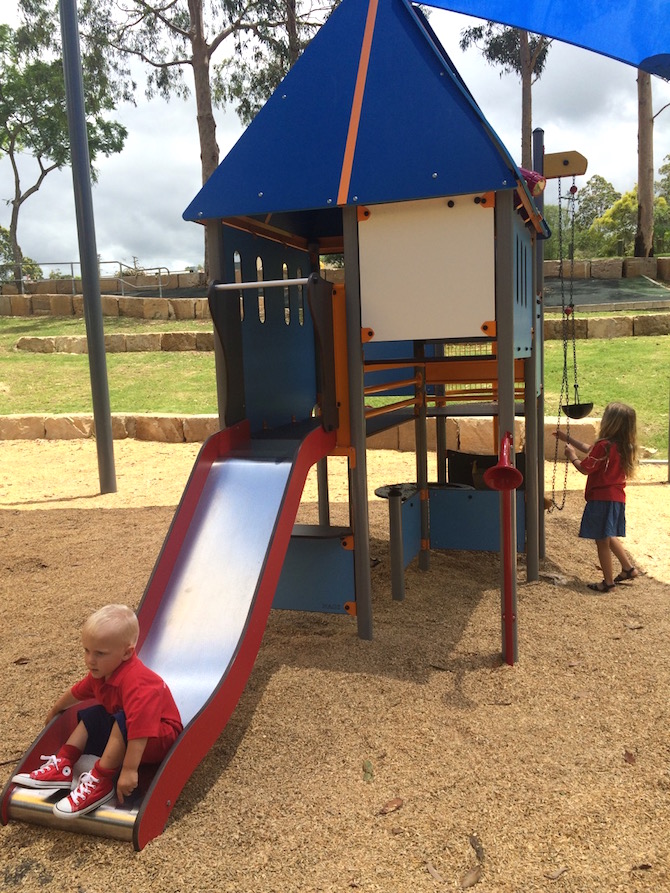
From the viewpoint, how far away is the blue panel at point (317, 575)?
3926 millimetres

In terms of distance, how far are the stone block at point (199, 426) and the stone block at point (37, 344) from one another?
7.76m

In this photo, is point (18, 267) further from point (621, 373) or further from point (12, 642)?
point (12, 642)

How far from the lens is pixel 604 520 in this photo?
4.62 metres

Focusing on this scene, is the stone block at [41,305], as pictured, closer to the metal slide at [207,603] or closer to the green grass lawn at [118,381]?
the green grass lawn at [118,381]

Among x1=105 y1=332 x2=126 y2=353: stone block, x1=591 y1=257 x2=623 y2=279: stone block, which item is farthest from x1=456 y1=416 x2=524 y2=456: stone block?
x1=591 y1=257 x2=623 y2=279: stone block

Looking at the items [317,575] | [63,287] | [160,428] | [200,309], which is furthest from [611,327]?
[63,287]

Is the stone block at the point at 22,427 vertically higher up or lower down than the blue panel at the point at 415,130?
lower down

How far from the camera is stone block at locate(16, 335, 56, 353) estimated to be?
15969 mm

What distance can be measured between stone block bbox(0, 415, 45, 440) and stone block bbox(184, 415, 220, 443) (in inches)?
84.0

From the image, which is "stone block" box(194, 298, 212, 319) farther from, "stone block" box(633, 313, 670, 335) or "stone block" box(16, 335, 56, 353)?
"stone block" box(633, 313, 670, 335)

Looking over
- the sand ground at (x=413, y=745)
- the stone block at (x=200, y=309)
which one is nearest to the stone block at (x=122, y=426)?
the sand ground at (x=413, y=745)

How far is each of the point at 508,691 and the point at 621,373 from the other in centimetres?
864

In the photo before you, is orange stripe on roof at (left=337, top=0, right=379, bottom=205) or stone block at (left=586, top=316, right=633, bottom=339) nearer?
orange stripe on roof at (left=337, top=0, right=379, bottom=205)

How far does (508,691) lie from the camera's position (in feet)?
10.9
